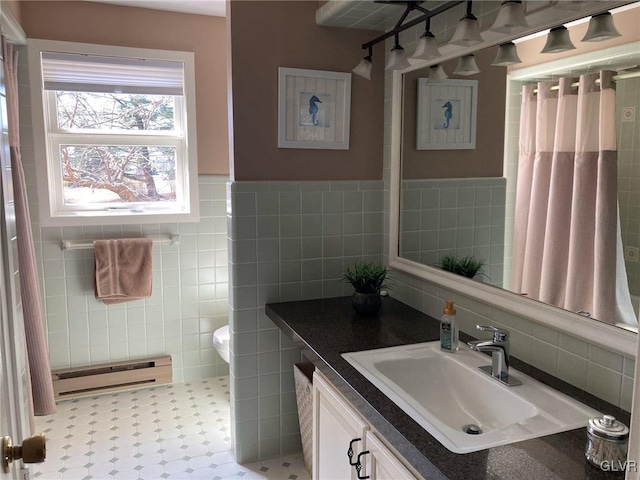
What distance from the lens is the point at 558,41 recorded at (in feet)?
4.85

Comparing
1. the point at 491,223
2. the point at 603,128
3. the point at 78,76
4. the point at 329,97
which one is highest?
the point at 78,76

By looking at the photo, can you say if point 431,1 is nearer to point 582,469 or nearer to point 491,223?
point 491,223

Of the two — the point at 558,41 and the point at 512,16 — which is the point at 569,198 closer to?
the point at 558,41

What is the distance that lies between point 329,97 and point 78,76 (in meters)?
1.62

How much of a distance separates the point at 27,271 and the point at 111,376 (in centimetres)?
97

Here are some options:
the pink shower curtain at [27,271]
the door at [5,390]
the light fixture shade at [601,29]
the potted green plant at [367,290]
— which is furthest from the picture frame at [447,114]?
the pink shower curtain at [27,271]

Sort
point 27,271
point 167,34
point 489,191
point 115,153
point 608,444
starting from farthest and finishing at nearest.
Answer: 1. point 115,153
2. point 167,34
3. point 27,271
4. point 489,191
5. point 608,444

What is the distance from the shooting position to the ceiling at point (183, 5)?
2.97 meters

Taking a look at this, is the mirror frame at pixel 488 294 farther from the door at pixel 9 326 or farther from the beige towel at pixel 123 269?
the beige towel at pixel 123 269

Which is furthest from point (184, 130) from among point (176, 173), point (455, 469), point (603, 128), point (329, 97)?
point (455, 469)

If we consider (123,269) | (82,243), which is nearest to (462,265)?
→ (123,269)

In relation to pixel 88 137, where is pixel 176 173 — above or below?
below

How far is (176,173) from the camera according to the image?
337 cm

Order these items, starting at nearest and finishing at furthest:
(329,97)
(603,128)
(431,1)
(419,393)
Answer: (603,128) < (419,393) < (431,1) < (329,97)
